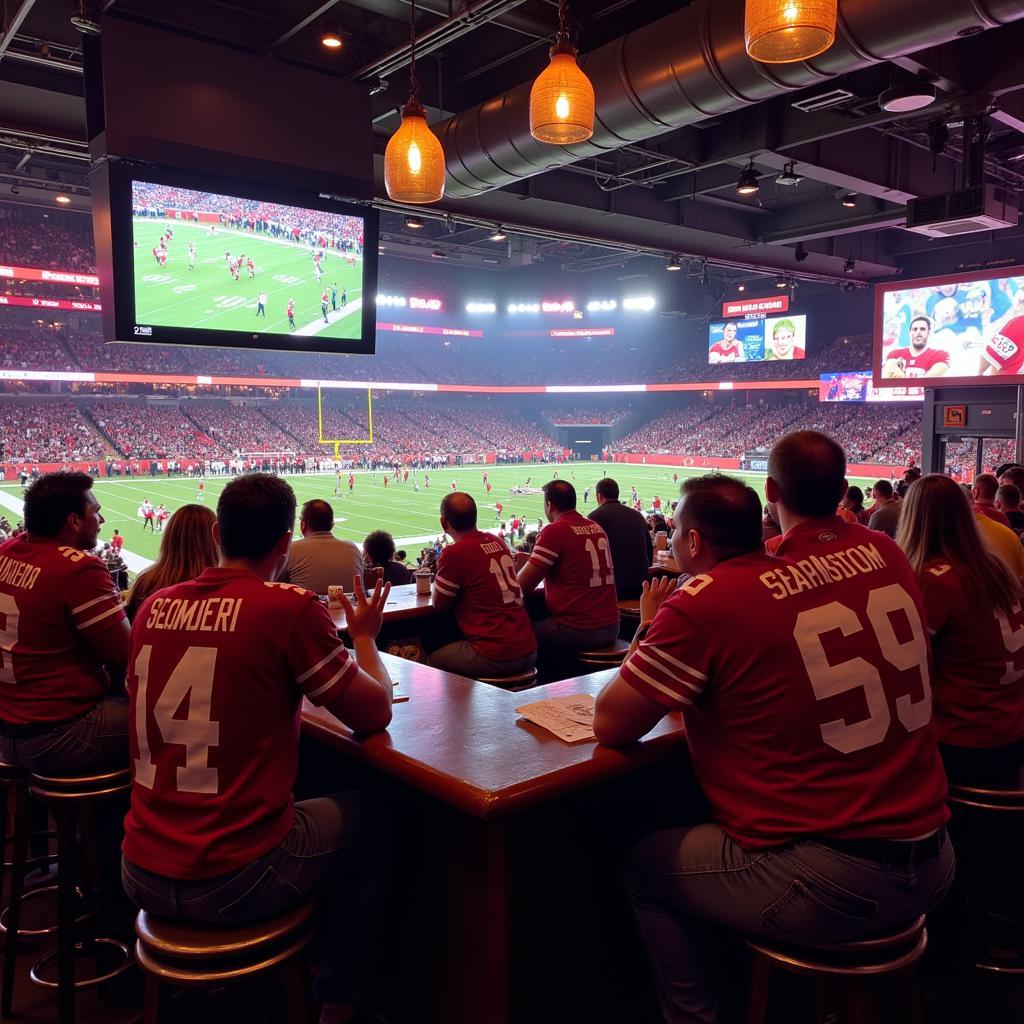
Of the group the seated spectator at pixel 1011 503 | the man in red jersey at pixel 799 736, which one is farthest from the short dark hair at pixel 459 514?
the seated spectator at pixel 1011 503

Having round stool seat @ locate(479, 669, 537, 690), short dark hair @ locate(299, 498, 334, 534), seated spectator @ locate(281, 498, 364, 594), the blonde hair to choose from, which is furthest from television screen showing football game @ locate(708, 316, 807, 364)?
the blonde hair

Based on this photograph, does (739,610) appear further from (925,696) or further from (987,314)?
(987,314)

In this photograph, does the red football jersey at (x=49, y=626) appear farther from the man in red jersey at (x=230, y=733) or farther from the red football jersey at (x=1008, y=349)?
the red football jersey at (x=1008, y=349)

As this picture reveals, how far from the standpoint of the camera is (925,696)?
5.90ft

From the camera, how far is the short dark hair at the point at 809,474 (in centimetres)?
198

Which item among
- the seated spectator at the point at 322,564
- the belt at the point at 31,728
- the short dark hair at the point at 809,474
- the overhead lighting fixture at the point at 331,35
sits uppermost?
the overhead lighting fixture at the point at 331,35

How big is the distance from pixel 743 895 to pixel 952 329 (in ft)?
47.6

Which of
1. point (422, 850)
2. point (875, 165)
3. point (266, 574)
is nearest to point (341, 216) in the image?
point (266, 574)

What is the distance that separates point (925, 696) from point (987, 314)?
13.9 meters

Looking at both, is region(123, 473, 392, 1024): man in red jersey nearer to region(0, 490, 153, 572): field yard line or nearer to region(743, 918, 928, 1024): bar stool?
region(743, 918, 928, 1024): bar stool

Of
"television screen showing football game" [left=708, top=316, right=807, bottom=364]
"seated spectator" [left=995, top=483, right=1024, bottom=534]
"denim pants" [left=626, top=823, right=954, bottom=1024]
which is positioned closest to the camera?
"denim pants" [left=626, top=823, right=954, bottom=1024]

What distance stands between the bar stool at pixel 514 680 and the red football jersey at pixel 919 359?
499 inches

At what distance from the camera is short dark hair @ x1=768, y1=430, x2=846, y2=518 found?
198cm

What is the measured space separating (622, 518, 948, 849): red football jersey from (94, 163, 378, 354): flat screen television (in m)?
4.29
